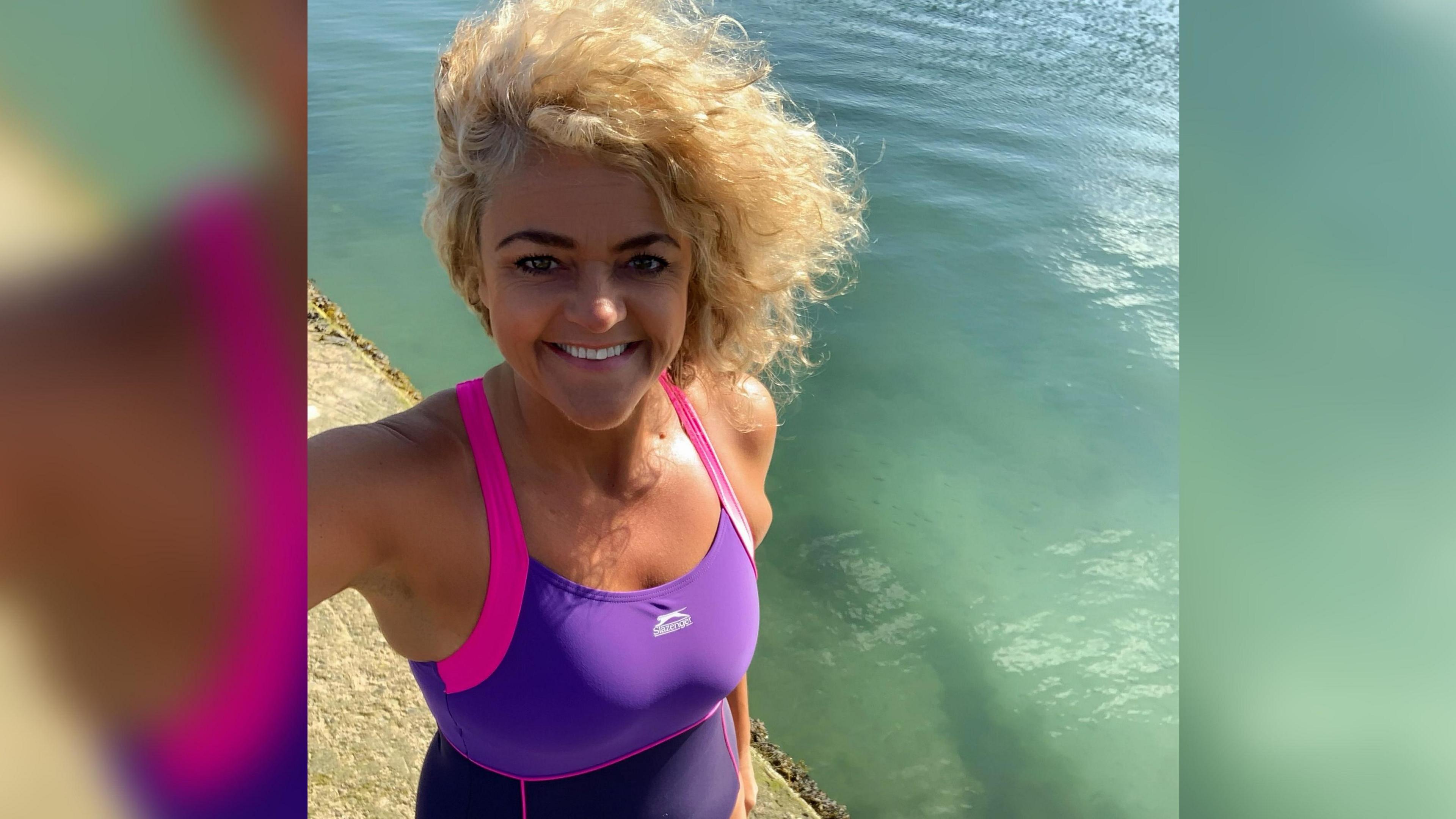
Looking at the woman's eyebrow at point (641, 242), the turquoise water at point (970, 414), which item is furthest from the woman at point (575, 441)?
the turquoise water at point (970, 414)

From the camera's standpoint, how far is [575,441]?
1.56m

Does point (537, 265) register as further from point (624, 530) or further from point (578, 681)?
point (578, 681)

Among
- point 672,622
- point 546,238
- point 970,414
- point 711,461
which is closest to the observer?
point 546,238

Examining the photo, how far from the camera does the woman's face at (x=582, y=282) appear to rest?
52.1 inches

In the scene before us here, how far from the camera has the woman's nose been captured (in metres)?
1.32

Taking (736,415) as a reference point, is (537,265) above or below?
above

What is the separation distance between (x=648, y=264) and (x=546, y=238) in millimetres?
144

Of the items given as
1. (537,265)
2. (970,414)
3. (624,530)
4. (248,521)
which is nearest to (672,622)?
(624,530)

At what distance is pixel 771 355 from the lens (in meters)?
1.81

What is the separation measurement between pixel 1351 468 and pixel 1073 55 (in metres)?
6.74

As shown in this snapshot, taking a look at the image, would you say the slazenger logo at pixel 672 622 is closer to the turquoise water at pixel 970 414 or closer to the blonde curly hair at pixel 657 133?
the blonde curly hair at pixel 657 133

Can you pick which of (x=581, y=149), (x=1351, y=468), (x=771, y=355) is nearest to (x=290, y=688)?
(x=1351, y=468)

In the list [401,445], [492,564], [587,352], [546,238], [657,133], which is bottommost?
[492,564]

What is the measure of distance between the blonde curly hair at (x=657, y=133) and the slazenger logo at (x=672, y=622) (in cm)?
43
